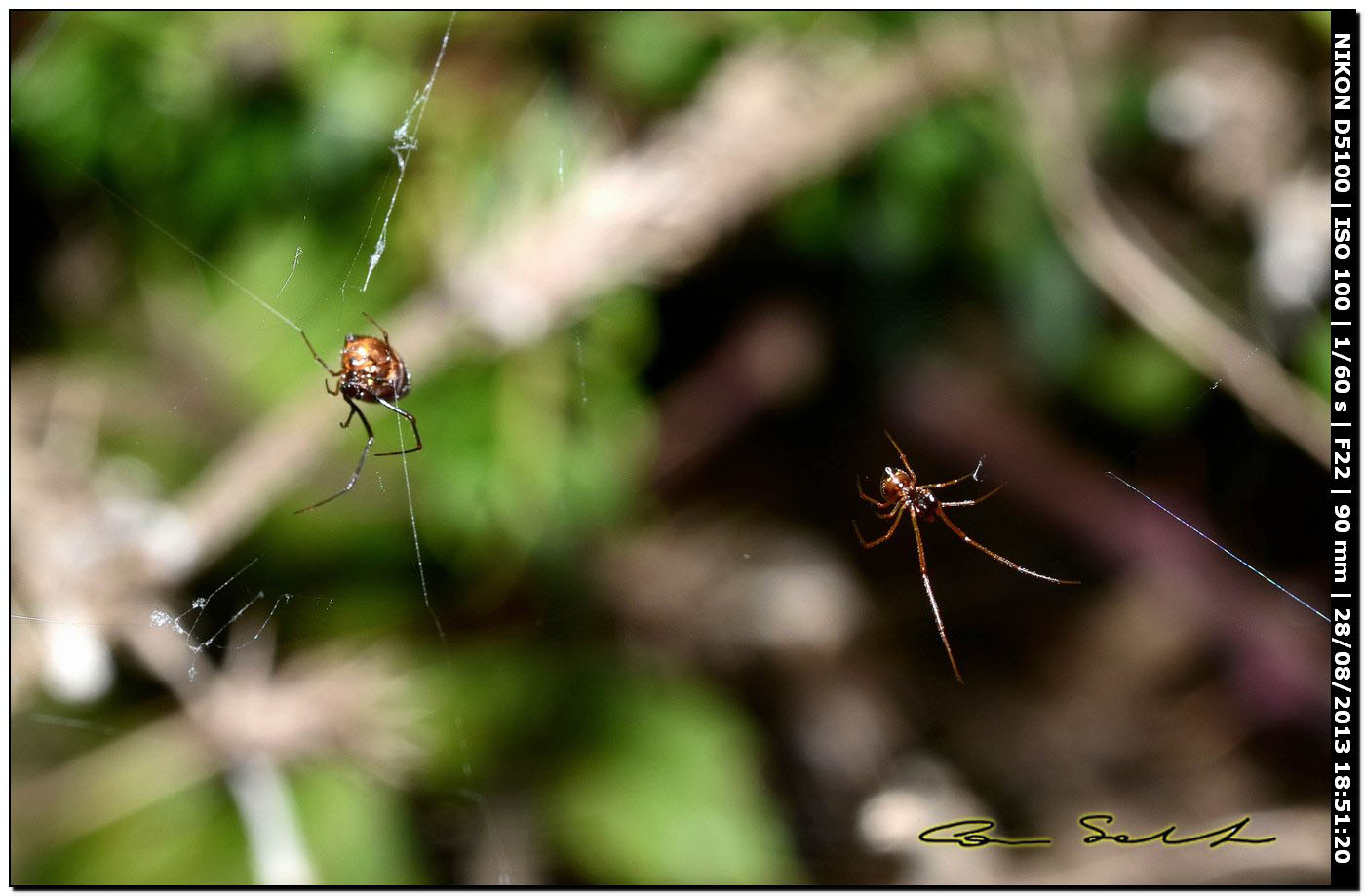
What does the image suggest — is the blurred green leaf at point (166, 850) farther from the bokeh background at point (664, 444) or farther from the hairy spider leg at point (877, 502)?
the hairy spider leg at point (877, 502)

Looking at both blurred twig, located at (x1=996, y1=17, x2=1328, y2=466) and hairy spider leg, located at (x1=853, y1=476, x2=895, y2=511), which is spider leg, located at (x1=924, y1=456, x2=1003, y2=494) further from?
blurred twig, located at (x1=996, y1=17, x2=1328, y2=466)

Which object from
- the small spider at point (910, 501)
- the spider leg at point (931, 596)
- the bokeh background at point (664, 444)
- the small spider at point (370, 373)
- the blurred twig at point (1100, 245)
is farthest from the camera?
the blurred twig at point (1100, 245)

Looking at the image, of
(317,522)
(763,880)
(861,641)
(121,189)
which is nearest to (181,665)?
(317,522)

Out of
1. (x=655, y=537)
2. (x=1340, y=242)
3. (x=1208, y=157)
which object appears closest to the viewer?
(x=1340, y=242)

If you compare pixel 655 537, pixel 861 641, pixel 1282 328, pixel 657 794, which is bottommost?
pixel 657 794

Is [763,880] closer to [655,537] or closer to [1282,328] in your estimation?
[655,537]

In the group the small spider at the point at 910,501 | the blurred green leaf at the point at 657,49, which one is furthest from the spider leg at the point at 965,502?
the blurred green leaf at the point at 657,49
